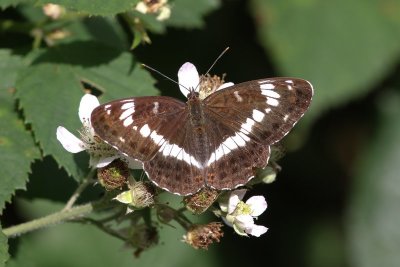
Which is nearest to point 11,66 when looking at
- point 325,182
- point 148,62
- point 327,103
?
point 148,62

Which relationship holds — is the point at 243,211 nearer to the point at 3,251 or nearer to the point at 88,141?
the point at 88,141

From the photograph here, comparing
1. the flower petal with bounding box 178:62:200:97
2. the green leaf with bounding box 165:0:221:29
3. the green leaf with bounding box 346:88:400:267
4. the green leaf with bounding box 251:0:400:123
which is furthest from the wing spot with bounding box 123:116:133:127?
the green leaf with bounding box 346:88:400:267

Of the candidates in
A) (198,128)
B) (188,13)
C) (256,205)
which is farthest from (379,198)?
(198,128)

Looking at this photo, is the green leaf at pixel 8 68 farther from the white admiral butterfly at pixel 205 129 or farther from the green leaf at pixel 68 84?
the white admiral butterfly at pixel 205 129

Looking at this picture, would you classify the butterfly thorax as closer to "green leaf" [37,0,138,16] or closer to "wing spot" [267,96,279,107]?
"wing spot" [267,96,279,107]

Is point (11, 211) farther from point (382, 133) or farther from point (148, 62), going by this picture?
point (382, 133)

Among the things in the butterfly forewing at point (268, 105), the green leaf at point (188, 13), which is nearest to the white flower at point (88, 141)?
the butterfly forewing at point (268, 105)
